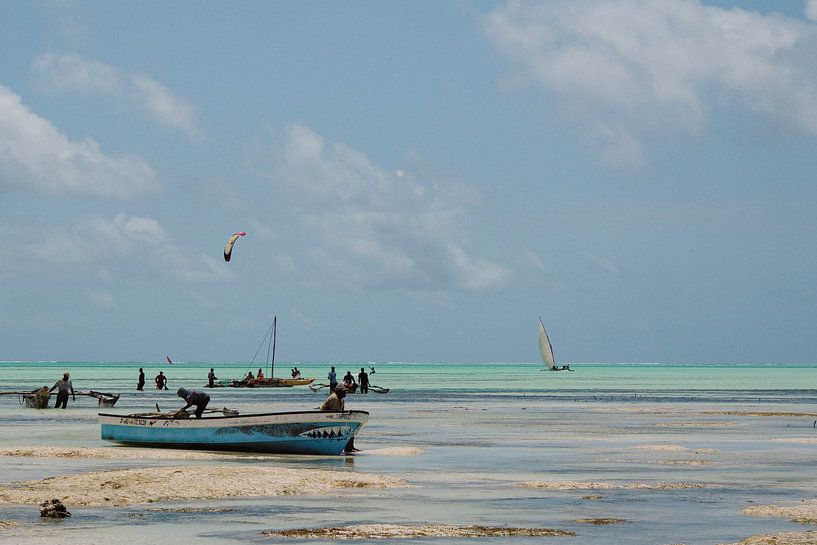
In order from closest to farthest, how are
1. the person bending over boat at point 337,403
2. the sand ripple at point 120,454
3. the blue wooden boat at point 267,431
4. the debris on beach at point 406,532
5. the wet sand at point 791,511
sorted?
the debris on beach at point 406,532 → the wet sand at point 791,511 → the sand ripple at point 120,454 → the blue wooden boat at point 267,431 → the person bending over boat at point 337,403

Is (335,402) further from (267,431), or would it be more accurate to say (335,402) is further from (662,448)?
(662,448)

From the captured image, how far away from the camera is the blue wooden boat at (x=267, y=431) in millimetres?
35625

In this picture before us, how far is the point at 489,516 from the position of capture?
22531 millimetres

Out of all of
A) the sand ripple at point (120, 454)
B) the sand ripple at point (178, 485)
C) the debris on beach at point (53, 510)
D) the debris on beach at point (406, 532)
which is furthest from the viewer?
the sand ripple at point (120, 454)

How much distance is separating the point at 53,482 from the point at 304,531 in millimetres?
8066

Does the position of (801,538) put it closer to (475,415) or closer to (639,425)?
(639,425)

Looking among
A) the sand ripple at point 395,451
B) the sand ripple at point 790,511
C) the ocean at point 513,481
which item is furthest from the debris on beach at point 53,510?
the sand ripple at point 395,451

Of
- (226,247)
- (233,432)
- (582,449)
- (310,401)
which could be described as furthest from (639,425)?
(226,247)

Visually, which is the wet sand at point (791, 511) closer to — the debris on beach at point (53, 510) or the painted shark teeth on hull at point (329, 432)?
the debris on beach at point (53, 510)

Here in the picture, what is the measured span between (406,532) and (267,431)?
16219 millimetres

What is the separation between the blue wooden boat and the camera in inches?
1403

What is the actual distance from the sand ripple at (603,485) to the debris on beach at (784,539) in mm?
7497

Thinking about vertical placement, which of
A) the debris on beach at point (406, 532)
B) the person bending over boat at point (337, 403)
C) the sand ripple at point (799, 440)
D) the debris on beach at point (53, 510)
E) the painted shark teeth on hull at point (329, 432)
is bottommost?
the debris on beach at point (406, 532)

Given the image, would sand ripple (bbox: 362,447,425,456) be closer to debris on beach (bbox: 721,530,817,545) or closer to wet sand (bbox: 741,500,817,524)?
wet sand (bbox: 741,500,817,524)
